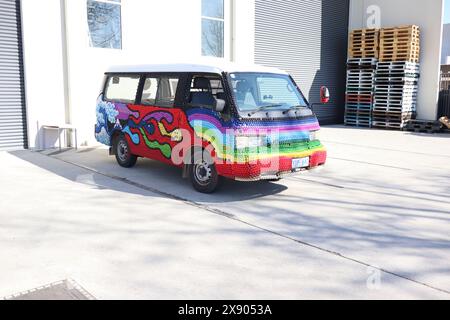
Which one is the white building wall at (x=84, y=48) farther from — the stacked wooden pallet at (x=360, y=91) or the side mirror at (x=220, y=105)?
the stacked wooden pallet at (x=360, y=91)

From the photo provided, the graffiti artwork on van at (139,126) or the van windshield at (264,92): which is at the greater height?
the van windshield at (264,92)

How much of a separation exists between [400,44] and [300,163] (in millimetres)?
11705

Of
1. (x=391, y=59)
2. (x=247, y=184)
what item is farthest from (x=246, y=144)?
(x=391, y=59)

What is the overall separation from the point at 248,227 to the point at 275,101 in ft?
7.49

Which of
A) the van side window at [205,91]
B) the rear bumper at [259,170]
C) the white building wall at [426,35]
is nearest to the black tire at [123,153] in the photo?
the van side window at [205,91]

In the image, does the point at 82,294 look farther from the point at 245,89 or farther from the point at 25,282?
the point at 245,89

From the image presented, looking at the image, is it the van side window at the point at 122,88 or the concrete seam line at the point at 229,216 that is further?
the van side window at the point at 122,88

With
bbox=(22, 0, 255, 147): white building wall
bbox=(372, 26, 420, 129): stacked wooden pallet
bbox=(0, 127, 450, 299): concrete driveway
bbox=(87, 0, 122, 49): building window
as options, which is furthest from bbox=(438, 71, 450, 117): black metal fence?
bbox=(87, 0, 122, 49): building window

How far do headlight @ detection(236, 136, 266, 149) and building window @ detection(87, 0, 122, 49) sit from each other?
21.7 feet

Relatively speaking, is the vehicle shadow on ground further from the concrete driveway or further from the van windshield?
the van windshield

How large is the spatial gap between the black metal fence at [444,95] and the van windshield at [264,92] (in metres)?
11.7

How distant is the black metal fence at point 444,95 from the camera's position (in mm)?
16688

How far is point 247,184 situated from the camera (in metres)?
7.61

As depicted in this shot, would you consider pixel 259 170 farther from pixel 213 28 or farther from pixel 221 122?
pixel 213 28
